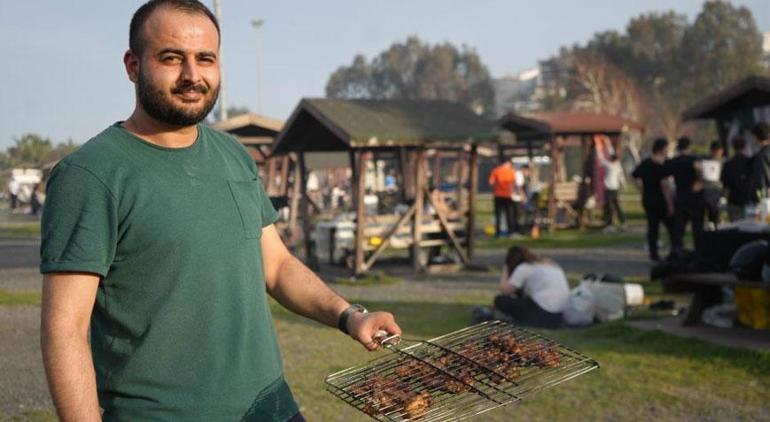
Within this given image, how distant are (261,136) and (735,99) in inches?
424

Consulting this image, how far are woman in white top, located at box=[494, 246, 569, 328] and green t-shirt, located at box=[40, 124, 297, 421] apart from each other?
8.34m

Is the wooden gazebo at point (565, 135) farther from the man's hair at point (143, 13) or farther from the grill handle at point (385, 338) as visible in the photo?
the man's hair at point (143, 13)

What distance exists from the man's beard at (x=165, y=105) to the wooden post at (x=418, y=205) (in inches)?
544

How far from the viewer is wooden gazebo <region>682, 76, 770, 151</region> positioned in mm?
18812

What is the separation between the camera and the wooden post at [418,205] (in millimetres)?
16781

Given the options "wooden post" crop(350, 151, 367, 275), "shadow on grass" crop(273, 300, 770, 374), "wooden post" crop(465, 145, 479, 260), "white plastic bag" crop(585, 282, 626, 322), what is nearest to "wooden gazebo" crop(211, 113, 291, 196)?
"wooden post" crop(465, 145, 479, 260)

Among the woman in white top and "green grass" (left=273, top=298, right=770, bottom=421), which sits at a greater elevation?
the woman in white top

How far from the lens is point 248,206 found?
3102 mm

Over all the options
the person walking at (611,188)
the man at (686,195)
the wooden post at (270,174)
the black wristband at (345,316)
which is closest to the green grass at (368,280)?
the man at (686,195)

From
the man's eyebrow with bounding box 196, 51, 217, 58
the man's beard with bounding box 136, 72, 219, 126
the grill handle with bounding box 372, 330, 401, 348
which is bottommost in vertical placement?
the grill handle with bounding box 372, 330, 401, 348

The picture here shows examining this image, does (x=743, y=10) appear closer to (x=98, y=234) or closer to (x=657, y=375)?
(x=657, y=375)

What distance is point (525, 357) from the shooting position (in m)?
3.35

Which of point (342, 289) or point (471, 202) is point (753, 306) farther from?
point (471, 202)

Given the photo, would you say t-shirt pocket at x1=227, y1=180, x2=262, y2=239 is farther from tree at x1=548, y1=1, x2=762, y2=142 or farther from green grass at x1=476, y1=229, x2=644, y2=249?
tree at x1=548, y1=1, x2=762, y2=142
